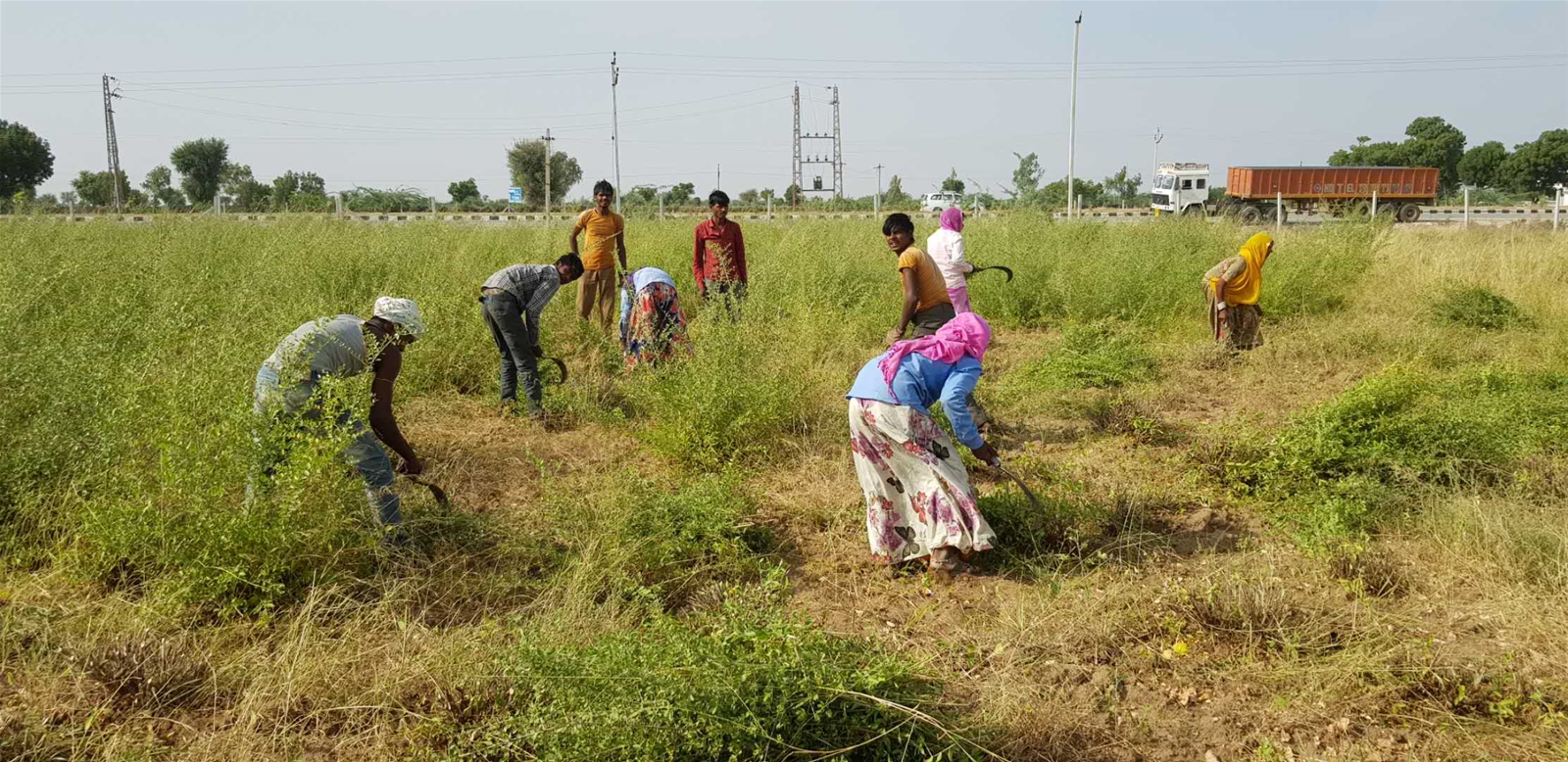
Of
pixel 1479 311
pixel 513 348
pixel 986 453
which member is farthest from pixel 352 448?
pixel 1479 311

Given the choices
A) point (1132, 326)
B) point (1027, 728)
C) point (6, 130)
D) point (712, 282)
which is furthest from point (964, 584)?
point (6, 130)

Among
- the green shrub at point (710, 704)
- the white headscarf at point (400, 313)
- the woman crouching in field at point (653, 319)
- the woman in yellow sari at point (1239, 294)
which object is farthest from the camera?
the woman in yellow sari at point (1239, 294)

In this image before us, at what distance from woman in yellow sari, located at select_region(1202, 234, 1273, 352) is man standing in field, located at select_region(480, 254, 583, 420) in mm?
4874

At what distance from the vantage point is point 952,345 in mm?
3693

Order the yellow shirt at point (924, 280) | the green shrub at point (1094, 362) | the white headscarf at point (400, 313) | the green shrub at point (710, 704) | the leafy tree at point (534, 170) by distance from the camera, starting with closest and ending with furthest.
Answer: the green shrub at point (710, 704) → the white headscarf at point (400, 313) → the yellow shirt at point (924, 280) → the green shrub at point (1094, 362) → the leafy tree at point (534, 170)

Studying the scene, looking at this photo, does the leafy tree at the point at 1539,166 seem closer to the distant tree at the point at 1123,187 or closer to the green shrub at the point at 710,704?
the distant tree at the point at 1123,187

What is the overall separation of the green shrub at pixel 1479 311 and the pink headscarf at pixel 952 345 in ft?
23.3

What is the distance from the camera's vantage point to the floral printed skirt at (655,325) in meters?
6.12

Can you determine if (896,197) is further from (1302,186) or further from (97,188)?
(97,188)

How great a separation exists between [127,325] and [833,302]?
5.69m

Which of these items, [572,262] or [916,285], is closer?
[916,285]

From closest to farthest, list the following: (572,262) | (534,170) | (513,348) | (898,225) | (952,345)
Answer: (952,345) → (898,225) → (513,348) → (572,262) → (534,170)

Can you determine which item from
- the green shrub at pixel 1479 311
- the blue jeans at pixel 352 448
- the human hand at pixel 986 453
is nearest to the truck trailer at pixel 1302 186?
the green shrub at pixel 1479 311

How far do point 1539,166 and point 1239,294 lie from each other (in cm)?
4430
